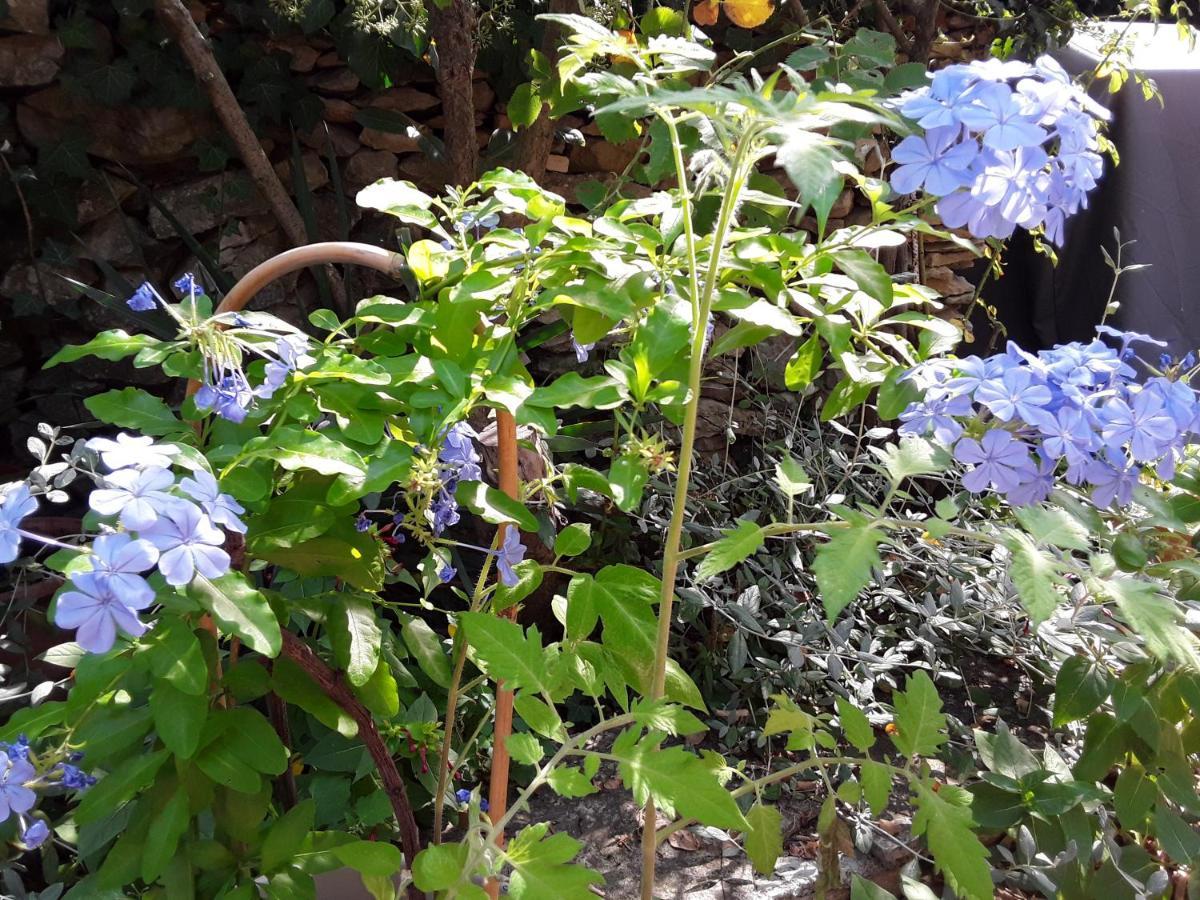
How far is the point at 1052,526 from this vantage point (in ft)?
2.63

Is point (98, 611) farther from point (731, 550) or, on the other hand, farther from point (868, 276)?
point (868, 276)

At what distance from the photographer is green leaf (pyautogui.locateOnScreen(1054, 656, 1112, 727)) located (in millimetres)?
1317

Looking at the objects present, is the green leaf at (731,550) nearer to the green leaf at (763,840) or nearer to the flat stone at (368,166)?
the green leaf at (763,840)

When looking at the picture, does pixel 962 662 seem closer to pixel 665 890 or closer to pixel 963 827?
pixel 665 890

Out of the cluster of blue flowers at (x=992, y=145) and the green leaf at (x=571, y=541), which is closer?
the cluster of blue flowers at (x=992, y=145)

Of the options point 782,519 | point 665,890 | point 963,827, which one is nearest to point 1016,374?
point 963,827


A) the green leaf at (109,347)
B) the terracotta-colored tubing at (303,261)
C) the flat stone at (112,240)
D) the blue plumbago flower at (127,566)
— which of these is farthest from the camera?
the flat stone at (112,240)

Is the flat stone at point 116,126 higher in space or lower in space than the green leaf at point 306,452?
lower

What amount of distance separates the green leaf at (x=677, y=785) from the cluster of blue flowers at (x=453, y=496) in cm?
29

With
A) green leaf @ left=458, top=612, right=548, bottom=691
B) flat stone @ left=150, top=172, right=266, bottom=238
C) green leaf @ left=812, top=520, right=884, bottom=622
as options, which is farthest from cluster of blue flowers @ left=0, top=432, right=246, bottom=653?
flat stone @ left=150, top=172, right=266, bottom=238

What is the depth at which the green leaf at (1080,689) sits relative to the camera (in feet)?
4.32

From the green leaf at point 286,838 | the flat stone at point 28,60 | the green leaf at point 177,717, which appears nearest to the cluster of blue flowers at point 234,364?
the green leaf at point 177,717

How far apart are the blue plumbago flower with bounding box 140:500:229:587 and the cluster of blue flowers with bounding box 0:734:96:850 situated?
16.5 inches

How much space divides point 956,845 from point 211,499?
82 centimetres
